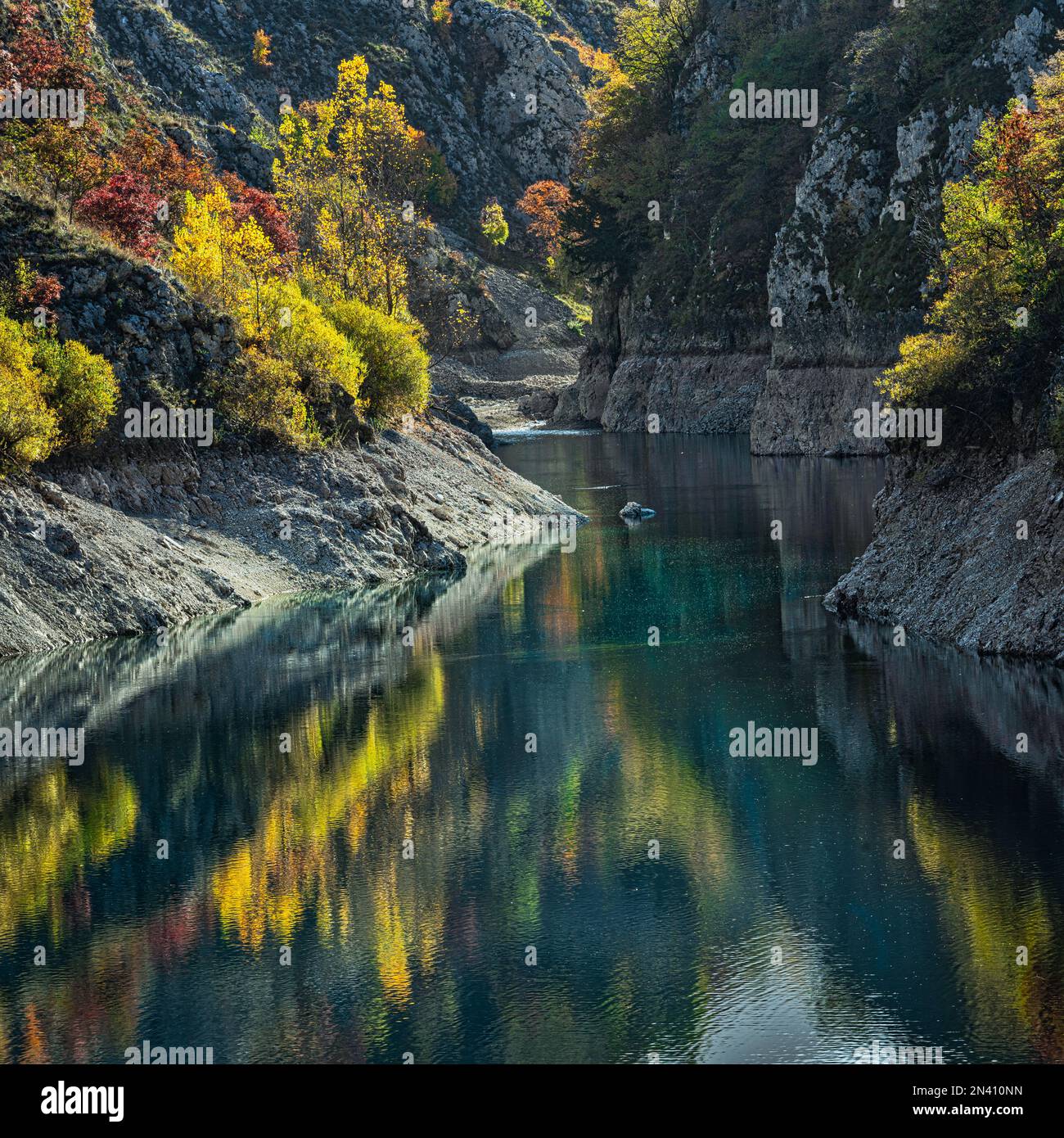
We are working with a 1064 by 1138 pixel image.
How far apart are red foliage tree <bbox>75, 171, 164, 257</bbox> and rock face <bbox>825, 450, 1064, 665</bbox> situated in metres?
31.4

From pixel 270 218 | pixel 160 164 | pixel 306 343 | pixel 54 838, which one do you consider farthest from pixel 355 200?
pixel 54 838

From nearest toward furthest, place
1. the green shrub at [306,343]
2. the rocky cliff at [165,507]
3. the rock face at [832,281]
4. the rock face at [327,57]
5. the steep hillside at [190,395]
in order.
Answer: the rocky cliff at [165,507] < the steep hillside at [190,395] < the green shrub at [306,343] < the rock face at [832,281] < the rock face at [327,57]

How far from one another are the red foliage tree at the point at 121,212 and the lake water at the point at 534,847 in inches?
791

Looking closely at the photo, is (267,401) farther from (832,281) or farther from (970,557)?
(832,281)

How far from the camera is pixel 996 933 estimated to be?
69.4 feet

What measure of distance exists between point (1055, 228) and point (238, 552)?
28.7 m

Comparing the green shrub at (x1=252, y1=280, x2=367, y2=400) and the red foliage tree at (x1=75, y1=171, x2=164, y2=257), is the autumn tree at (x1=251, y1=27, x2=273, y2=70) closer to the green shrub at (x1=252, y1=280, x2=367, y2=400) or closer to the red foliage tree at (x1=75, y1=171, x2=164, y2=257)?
the green shrub at (x1=252, y1=280, x2=367, y2=400)

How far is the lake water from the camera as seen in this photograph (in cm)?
1909

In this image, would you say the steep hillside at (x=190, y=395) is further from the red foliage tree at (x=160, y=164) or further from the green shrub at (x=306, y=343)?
the red foliage tree at (x=160, y=164)

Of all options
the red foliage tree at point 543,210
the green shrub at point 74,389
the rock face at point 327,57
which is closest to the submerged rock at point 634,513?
the green shrub at point 74,389

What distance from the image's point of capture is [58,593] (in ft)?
144

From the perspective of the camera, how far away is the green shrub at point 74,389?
49844mm

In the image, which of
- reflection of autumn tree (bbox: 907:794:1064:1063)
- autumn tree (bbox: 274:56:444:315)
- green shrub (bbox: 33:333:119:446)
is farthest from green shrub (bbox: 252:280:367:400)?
reflection of autumn tree (bbox: 907:794:1064:1063)
